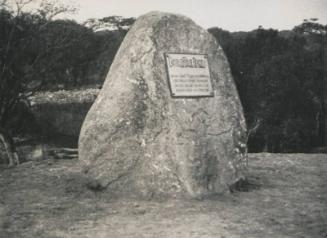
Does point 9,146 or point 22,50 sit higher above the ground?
point 22,50

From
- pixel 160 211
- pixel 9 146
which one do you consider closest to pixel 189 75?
pixel 160 211

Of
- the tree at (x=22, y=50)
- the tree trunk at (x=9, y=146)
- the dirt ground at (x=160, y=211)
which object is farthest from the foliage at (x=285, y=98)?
the dirt ground at (x=160, y=211)

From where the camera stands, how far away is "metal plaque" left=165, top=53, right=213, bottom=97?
5.75m

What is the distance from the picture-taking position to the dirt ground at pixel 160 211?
173 inches

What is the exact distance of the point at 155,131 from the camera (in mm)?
5582

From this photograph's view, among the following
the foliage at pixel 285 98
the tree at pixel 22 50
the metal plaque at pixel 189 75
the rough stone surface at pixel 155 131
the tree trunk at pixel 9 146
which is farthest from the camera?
the foliage at pixel 285 98

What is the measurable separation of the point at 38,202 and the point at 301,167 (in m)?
4.25

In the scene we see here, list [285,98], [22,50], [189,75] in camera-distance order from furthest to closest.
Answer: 1. [285,98]
2. [22,50]
3. [189,75]

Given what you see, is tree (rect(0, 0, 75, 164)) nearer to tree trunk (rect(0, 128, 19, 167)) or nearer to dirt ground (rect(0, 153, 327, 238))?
tree trunk (rect(0, 128, 19, 167))

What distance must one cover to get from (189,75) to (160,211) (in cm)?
179

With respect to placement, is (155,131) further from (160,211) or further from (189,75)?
(160,211)

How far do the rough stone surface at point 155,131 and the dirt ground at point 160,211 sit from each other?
0.25 metres

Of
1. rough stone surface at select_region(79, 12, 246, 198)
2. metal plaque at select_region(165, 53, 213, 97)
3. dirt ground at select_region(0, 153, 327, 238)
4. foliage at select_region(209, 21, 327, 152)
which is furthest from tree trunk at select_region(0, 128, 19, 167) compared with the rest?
foliage at select_region(209, 21, 327, 152)

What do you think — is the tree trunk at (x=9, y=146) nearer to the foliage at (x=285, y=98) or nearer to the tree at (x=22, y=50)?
the tree at (x=22, y=50)
